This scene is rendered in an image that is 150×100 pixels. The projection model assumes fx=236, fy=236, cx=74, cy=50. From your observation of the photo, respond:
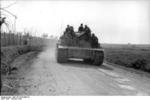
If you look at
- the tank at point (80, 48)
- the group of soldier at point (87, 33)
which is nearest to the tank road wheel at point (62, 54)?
the tank at point (80, 48)

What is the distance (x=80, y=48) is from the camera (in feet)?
53.7

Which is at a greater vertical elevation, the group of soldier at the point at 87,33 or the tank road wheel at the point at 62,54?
the group of soldier at the point at 87,33

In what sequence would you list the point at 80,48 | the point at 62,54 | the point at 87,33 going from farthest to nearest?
→ the point at 87,33 < the point at 80,48 < the point at 62,54

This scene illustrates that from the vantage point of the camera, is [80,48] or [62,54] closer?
[62,54]

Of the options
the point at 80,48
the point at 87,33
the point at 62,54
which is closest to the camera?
the point at 62,54

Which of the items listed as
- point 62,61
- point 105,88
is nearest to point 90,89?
point 105,88

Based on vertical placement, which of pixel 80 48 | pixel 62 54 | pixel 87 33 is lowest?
pixel 62 54

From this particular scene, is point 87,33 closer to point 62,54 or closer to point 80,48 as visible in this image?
point 80,48

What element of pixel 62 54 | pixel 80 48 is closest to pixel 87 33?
pixel 80 48

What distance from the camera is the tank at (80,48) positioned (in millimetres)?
16156

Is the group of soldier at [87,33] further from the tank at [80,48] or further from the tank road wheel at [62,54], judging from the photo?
the tank road wheel at [62,54]

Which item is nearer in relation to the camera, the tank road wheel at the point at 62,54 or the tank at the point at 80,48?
the tank road wheel at the point at 62,54

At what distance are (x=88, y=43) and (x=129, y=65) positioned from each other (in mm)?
3407

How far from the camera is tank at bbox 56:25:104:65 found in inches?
636
